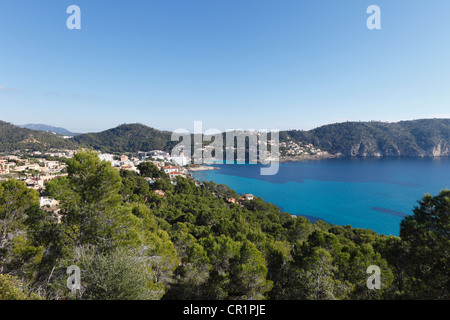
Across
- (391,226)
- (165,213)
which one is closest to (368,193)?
(391,226)

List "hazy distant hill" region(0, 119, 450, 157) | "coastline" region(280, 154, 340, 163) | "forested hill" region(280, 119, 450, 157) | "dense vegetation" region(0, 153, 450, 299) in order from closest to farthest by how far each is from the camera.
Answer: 1. "dense vegetation" region(0, 153, 450, 299)
2. "coastline" region(280, 154, 340, 163)
3. "hazy distant hill" region(0, 119, 450, 157)
4. "forested hill" region(280, 119, 450, 157)

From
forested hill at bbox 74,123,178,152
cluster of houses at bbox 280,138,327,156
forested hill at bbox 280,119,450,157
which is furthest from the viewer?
forested hill at bbox 74,123,178,152

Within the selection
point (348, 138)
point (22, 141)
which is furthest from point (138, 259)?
point (348, 138)

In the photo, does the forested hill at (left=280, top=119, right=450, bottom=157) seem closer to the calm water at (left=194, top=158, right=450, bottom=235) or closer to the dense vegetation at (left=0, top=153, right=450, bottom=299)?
the calm water at (left=194, top=158, right=450, bottom=235)

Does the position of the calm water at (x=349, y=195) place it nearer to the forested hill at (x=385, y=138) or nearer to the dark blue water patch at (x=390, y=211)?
the dark blue water patch at (x=390, y=211)

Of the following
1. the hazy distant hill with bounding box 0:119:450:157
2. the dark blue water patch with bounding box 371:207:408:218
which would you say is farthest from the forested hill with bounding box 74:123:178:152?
the dark blue water patch with bounding box 371:207:408:218

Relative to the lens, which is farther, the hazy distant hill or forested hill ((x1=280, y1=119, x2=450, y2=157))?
forested hill ((x1=280, y1=119, x2=450, y2=157))

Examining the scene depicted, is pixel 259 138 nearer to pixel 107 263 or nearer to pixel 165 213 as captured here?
pixel 165 213

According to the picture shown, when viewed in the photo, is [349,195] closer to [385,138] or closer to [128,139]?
[385,138]
